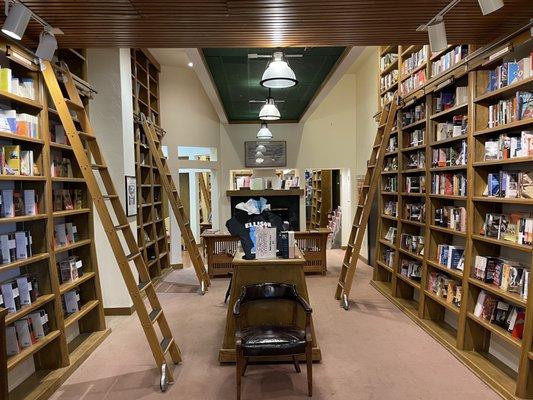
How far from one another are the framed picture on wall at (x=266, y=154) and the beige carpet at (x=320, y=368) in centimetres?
490

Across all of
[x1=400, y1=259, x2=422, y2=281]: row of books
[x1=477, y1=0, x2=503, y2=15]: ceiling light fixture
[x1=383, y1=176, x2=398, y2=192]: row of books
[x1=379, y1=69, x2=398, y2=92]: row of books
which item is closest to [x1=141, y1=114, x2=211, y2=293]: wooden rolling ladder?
[x1=400, y1=259, x2=422, y2=281]: row of books

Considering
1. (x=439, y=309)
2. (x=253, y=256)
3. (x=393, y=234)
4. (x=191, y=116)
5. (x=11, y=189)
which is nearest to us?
(x=11, y=189)

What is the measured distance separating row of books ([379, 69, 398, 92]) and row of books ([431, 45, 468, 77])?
Answer: 4.49ft

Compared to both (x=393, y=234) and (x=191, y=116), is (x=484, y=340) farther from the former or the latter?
(x=191, y=116)

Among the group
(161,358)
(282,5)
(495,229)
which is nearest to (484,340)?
(495,229)

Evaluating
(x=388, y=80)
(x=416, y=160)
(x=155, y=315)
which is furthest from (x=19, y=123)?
(x=388, y=80)

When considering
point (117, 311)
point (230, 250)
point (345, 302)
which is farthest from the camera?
point (230, 250)

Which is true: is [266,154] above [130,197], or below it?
above

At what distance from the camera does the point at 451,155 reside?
12.9 feet

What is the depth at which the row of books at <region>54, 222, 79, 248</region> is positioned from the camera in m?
3.42

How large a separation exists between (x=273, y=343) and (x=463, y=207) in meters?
2.36

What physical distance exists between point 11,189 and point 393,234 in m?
4.76

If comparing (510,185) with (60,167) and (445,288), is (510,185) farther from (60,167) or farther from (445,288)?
(60,167)

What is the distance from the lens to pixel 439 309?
14.2 feet
